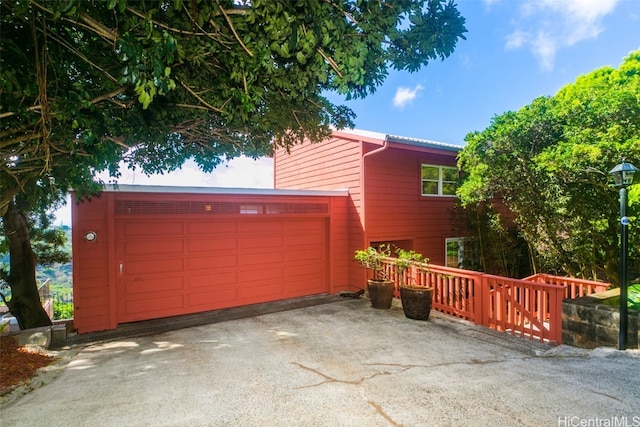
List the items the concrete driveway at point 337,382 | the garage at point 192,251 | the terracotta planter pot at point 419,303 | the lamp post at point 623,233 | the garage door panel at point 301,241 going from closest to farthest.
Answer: the concrete driveway at point 337,382
the lamp post at point 623,233
the garage at point 192,251
the terracotta planter pot at point 419,303
the garage door panel at point 301,241

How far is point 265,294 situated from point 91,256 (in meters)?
3.42

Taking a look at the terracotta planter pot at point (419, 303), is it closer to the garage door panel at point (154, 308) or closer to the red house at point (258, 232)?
the red house at point (258, 232)

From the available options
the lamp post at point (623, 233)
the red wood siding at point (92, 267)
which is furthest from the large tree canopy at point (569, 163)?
the red wood siding at point (92, 267)

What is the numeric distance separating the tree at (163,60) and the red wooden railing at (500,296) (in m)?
3.89

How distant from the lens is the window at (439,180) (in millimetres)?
8711

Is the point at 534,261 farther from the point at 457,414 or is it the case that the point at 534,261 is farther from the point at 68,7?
the point at 68,7

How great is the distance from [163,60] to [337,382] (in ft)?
11.4

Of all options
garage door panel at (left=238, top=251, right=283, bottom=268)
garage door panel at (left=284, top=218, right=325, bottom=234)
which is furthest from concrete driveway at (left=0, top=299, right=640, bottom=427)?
garage door panel at (left=284, top=218, right=325, bottom=234)

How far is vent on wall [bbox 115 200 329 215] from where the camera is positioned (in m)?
5.57

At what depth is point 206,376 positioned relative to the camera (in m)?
3.46

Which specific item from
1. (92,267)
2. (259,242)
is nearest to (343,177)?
(259,242)

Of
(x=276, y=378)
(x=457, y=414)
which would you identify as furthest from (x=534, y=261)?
(x=276, y=378)

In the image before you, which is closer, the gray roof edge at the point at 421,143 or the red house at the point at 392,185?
the gray roof edge at the point at 421,143

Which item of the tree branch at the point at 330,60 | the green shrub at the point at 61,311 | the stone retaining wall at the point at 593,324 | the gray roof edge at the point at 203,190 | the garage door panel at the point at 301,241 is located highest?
the tree branch at the point at 330,60
